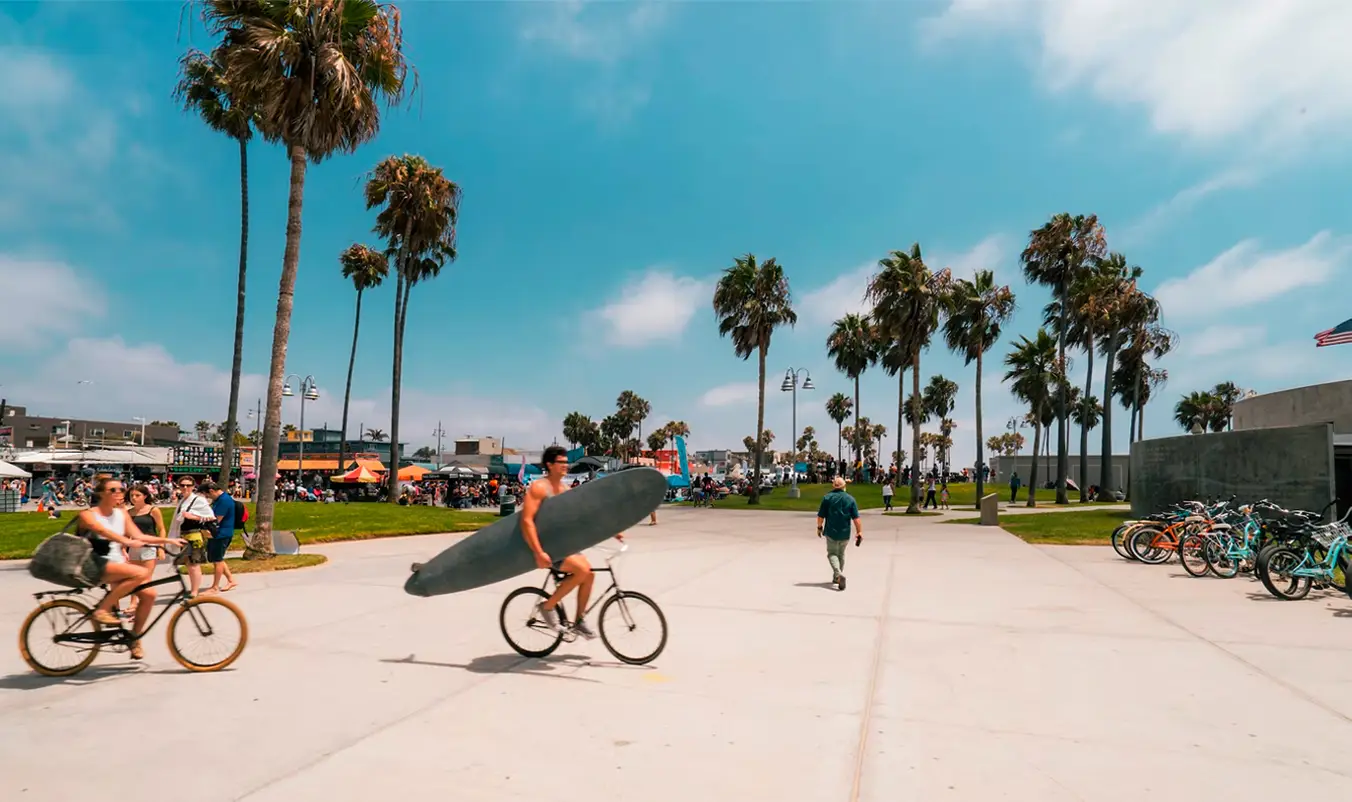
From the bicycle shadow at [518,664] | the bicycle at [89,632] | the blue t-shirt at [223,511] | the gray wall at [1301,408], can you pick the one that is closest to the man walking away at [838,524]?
the bicycle shadow at [518,664]

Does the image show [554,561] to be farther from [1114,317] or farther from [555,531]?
[1114,317]

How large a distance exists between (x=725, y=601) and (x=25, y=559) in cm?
1431

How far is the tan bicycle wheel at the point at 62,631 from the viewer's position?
228 inches

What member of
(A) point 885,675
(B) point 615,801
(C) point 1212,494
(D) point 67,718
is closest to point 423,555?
(D) point 67,718

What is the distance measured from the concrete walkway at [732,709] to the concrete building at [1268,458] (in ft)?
32.3

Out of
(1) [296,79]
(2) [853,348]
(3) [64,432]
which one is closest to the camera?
(1) [296,79]

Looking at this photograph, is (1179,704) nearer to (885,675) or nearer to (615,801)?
(885,675)

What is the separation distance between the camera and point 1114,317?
39.8 metres

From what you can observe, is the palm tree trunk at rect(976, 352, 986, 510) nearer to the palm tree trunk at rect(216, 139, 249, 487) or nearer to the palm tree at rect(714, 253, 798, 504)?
the palm tree at rect(714, 253, 798, 504)

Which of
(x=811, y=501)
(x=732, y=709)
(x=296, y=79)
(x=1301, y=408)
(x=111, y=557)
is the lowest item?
(x=811, y=501)

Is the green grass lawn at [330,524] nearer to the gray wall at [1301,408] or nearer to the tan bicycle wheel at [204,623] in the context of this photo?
the tan bicycle wheel at [204,623]

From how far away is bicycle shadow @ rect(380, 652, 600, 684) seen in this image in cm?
607

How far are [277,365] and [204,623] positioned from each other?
9.34 m

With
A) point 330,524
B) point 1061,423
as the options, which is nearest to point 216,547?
point 330,524
